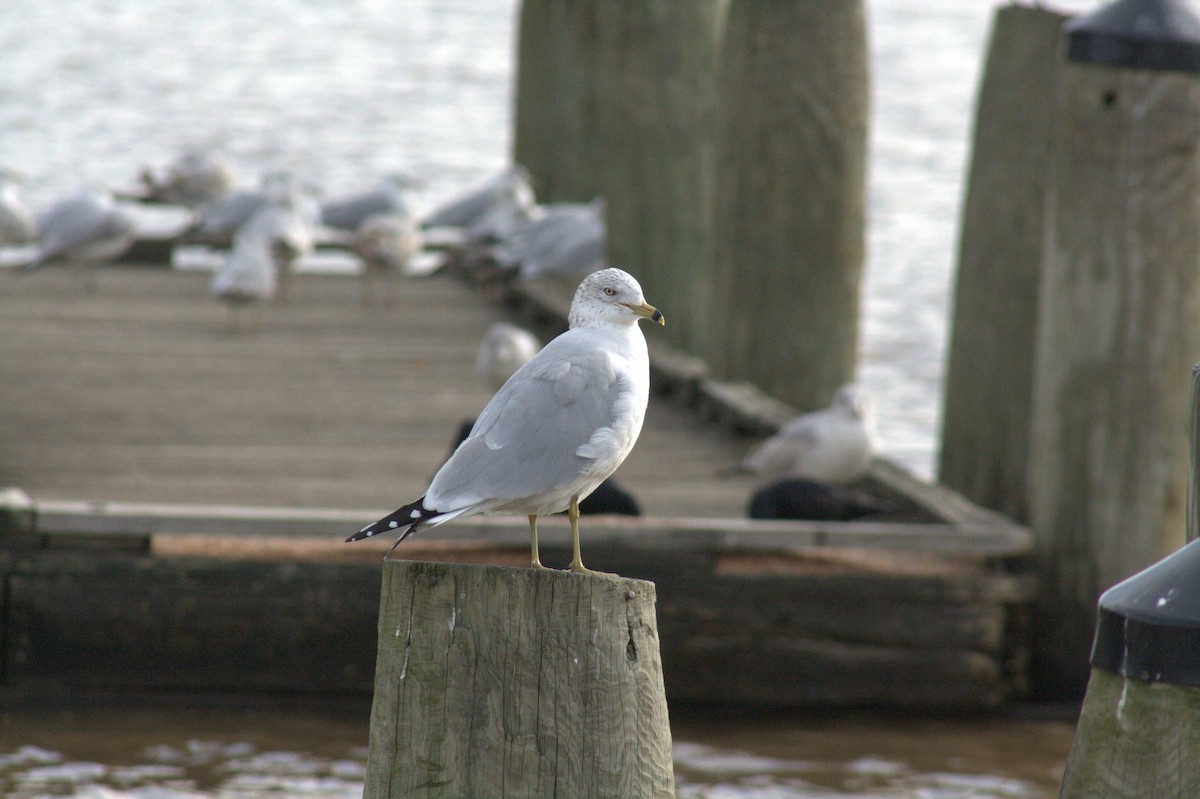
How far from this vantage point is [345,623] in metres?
5.39

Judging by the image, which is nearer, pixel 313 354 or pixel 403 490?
pixel 403 490

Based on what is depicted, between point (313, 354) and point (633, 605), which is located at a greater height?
point (633, 605)

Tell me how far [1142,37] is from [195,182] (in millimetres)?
9814

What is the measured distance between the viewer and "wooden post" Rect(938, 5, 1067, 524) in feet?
20.4

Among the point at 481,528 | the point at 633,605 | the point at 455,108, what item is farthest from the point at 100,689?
the point at 455,108

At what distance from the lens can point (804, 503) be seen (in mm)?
5781

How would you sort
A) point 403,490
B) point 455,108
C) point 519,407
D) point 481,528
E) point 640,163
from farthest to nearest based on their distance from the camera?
point 455,108 → point 640,163 → point 403,490 → point 481,528 → point 519,407

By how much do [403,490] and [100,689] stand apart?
143cm

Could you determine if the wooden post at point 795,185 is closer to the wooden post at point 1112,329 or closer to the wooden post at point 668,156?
the wooden post at point 668,156

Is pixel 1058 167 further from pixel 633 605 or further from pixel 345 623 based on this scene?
pixel 633 605

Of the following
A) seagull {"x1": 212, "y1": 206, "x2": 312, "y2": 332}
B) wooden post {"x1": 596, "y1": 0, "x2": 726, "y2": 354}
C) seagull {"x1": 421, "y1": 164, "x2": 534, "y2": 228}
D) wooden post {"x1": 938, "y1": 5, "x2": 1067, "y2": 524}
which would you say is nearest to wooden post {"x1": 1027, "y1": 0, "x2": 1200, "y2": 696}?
wooden post {"x1": 938, "y1": 5, "x2": 1067, "y2": 524}

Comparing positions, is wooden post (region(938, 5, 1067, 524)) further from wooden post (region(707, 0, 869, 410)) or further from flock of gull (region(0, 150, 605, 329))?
flock of gull (region(0, 150, 605, 329))

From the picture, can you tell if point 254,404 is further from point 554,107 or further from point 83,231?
point 554,107

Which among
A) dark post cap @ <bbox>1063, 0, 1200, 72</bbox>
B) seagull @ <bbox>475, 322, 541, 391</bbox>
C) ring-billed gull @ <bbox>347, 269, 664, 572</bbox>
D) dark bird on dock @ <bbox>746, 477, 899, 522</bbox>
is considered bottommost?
dark bird on dock @ <bbox>746, 477, 899, 522</bbox>
